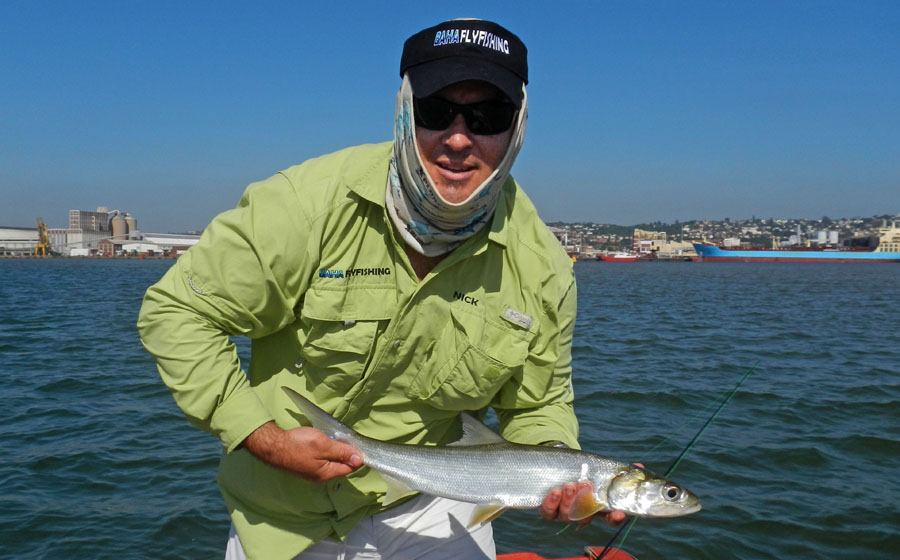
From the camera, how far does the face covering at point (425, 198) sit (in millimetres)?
2975

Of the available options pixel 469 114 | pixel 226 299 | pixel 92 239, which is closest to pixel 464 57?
pixel 469 114

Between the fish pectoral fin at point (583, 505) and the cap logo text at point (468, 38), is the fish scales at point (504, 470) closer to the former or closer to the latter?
the fish pectoral fin at point (583, 505)

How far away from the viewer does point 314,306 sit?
3.06 meters

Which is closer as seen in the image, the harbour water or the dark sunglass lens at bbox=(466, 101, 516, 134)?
the dark sunglass lens at bbox=(466, 101, 516, 134)

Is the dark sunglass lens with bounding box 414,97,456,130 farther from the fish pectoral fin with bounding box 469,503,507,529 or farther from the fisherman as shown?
the fish pectoral fin with bounding box 469,503,507,529

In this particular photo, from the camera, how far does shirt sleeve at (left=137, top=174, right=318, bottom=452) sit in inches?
111

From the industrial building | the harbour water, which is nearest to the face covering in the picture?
the harbour water

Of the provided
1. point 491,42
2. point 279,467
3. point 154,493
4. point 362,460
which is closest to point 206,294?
point 279,467

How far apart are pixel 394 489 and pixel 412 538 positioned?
42cm

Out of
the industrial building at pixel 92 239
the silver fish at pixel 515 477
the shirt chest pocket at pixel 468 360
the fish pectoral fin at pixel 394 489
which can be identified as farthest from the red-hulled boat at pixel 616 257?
the fish pectoral fin at pixel 394 489

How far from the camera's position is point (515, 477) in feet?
11.4

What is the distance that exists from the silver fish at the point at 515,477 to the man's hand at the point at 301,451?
39 cm

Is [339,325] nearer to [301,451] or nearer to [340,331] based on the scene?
[340,331]

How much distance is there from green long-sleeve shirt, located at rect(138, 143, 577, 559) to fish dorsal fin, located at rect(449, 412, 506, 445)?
9cm
